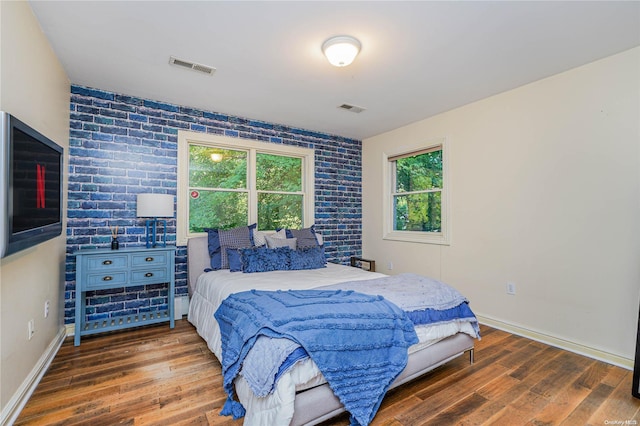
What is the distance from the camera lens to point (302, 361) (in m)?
1.65

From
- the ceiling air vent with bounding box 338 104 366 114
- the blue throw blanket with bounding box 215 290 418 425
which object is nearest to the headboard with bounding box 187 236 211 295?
the blue throw blanket with bounding box 215 290 418 425

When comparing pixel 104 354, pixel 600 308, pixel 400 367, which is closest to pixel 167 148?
pixel 104 354

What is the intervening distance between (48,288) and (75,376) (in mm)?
764

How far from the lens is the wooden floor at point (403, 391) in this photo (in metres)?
1.86

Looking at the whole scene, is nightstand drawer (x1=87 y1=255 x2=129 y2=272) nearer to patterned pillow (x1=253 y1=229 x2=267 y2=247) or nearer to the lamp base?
the lamp base

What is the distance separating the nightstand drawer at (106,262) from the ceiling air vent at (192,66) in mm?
1913

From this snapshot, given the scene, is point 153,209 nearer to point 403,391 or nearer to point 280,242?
point 280,242

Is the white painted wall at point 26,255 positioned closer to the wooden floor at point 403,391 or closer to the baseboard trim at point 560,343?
the wooden floor at point 403,391

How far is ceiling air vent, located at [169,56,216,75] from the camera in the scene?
270cm

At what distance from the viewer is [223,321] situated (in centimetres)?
226

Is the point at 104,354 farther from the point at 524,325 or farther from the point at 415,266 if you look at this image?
the point at 524,325

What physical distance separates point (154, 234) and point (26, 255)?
4.48 feet

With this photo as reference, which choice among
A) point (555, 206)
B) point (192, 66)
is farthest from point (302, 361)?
point (555, 206)

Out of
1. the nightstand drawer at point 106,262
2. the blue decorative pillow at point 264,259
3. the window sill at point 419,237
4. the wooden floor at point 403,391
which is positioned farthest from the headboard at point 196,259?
the window sill at point 419,237
